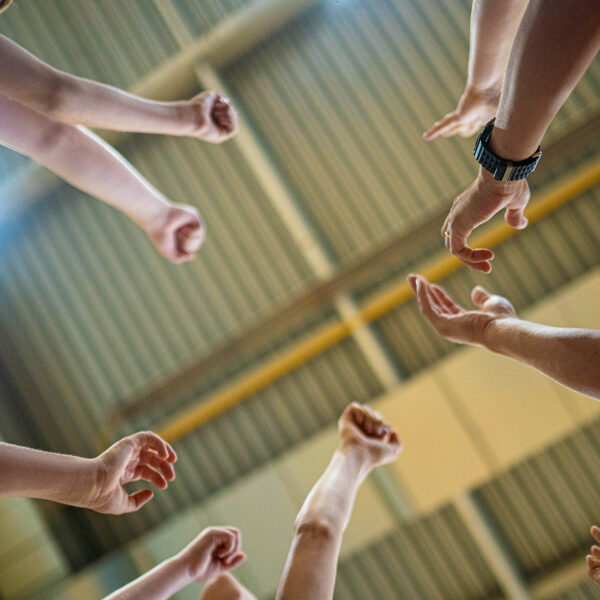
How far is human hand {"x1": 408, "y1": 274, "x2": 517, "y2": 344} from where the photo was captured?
2211 millimetres

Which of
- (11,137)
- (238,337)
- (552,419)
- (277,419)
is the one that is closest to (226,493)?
(277,419)

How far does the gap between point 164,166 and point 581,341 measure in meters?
4.39

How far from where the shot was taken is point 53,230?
18.8ft

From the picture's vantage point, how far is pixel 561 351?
1.65 meters

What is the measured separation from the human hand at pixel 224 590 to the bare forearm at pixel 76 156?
1.41 meters

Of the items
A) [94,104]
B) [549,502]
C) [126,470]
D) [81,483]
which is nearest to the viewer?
[81,483]

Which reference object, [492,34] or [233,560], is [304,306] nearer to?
[233,560]

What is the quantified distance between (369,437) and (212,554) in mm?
802

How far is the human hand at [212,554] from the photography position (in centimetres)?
265

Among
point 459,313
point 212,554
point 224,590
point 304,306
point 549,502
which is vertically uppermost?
point 304,306

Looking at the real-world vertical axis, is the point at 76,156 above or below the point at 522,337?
above

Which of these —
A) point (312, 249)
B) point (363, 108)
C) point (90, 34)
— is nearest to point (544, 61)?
point (312, 249)

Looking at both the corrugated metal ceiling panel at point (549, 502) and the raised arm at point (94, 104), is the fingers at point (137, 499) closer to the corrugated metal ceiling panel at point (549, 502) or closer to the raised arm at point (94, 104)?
the raised arm at point (94, 104)

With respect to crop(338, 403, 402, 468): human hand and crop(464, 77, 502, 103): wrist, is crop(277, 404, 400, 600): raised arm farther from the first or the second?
crop(464, 77, 502, 103): wrist
